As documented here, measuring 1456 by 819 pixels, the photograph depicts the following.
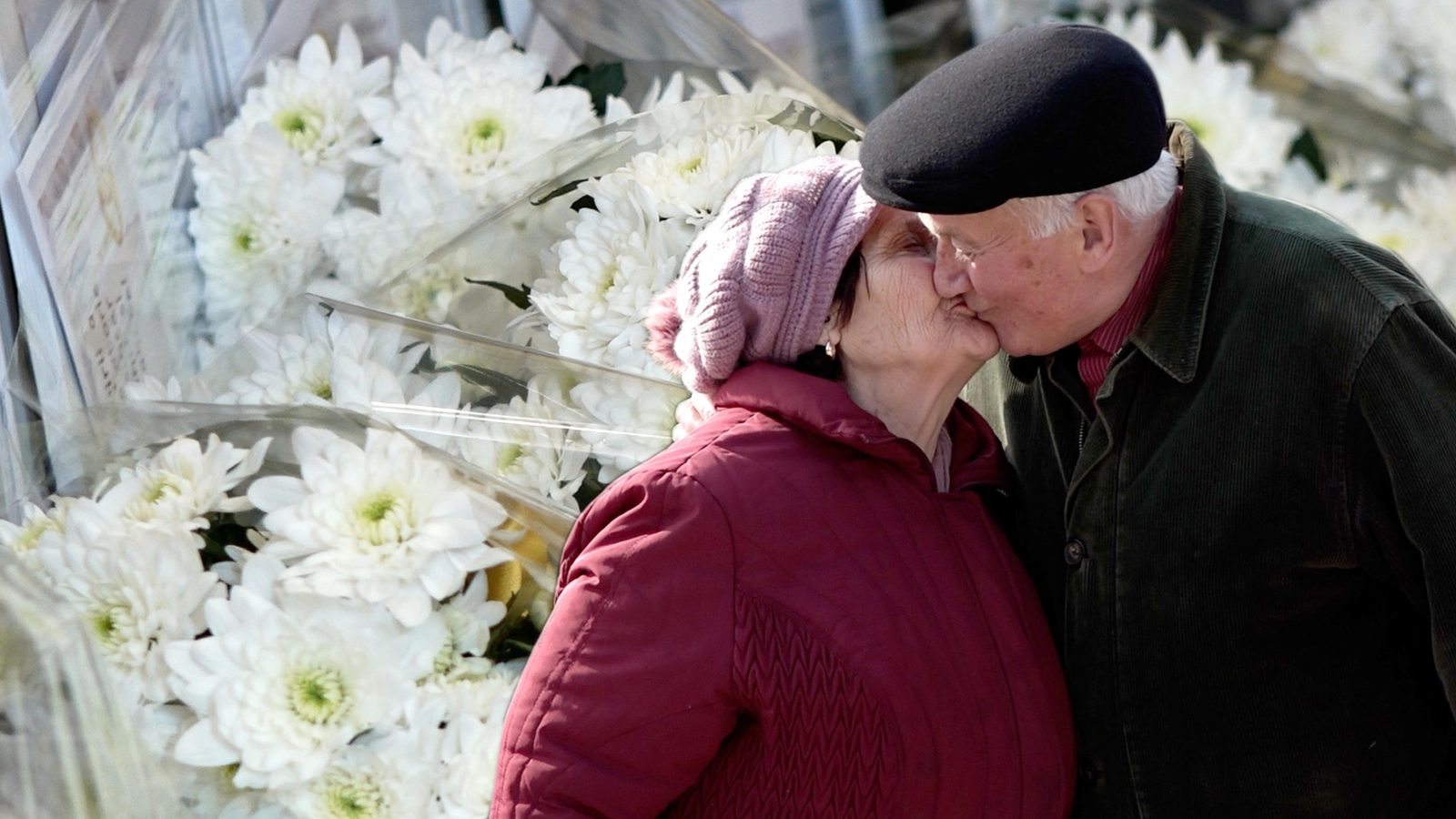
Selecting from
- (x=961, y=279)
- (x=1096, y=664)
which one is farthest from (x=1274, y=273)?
(x=1096, y=664)

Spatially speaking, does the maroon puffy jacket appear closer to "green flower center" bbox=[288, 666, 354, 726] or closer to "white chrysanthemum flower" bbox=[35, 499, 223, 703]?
"green flower center" bbox=[288, 666, 354, 726]

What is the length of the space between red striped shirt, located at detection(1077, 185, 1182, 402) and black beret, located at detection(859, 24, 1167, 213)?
12 centimetres

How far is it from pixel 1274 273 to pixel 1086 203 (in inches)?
6.5

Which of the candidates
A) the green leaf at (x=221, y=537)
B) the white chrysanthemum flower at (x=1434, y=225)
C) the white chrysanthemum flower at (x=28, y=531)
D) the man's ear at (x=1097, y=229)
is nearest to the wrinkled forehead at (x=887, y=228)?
the man's ear at (x=1097, y=229)

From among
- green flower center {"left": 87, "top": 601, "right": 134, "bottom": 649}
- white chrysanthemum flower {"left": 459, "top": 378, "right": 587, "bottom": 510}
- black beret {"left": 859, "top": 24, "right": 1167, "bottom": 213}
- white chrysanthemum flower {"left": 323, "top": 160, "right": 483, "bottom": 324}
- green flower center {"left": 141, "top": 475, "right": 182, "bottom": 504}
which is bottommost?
white chrysanthemum flower {"left": 459, "top": 378, "right": 587, "bottom": 510}

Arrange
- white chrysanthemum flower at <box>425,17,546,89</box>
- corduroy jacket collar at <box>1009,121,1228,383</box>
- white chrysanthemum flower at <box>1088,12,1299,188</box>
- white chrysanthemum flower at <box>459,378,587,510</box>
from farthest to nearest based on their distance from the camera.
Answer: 1. white chrysanthemum flower at <box>1088,12,1299,188</box>
2. white chrysanthemum flower at <box>425,17,546,89</box>
3. white chrysanthemum flower at <box>459,378,587,510</box>
4. corduroy jacket collar at <box>1009,121,1228,383</box>

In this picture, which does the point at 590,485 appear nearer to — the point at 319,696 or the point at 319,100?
the point at 319,696

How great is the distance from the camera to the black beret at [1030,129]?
3.74ft

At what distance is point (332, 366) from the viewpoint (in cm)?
139

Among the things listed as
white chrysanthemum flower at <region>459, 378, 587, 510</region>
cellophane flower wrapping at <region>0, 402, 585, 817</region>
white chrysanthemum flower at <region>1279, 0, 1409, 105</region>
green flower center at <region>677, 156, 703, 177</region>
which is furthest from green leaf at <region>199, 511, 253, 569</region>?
white chrysanthemum flower at <region>1279, 0, 1409, 105</region>

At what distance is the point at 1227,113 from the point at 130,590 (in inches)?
52.6

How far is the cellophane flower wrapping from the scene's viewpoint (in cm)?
120

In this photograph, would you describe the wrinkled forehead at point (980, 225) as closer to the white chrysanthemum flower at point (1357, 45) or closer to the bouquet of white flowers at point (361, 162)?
the bouquet of white flowers at point (361, 162)

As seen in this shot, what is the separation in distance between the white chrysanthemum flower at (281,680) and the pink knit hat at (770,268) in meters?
0.36
